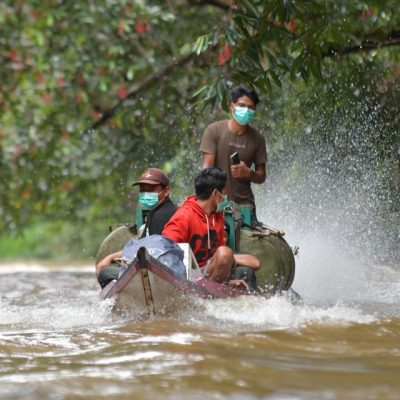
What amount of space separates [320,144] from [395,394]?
7.63m

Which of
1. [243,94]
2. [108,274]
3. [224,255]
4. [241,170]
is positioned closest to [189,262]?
[224,255]

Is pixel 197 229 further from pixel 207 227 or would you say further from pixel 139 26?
pixel 139 26

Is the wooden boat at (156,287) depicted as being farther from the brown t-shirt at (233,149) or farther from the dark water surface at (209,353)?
the brown t-shirt at (233,149)

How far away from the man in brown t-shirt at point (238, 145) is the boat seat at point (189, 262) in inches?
54.8

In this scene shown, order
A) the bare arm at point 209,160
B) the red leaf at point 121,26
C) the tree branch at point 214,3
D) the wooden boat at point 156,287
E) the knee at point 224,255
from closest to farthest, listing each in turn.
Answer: the wooden boat at point 156,287 → the knee at point 224,255 → the bare arm at point 209,160 → the tree branch at point 214,3 → the red leaf at point 121,26

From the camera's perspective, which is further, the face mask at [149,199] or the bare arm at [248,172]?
the bare arm at [248,172]

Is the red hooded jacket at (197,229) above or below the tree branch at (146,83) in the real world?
below

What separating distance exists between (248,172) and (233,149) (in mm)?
272

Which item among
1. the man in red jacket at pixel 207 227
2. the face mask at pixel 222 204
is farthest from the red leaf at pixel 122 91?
the man in red jacket at pixel 207 227

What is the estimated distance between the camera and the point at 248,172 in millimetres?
8922

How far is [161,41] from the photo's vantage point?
1545 centimetres

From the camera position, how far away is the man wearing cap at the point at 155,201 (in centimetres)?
814

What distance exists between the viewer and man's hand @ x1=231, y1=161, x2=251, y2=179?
885 cm

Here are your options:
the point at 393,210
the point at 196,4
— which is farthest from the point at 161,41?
the point at 393,210
